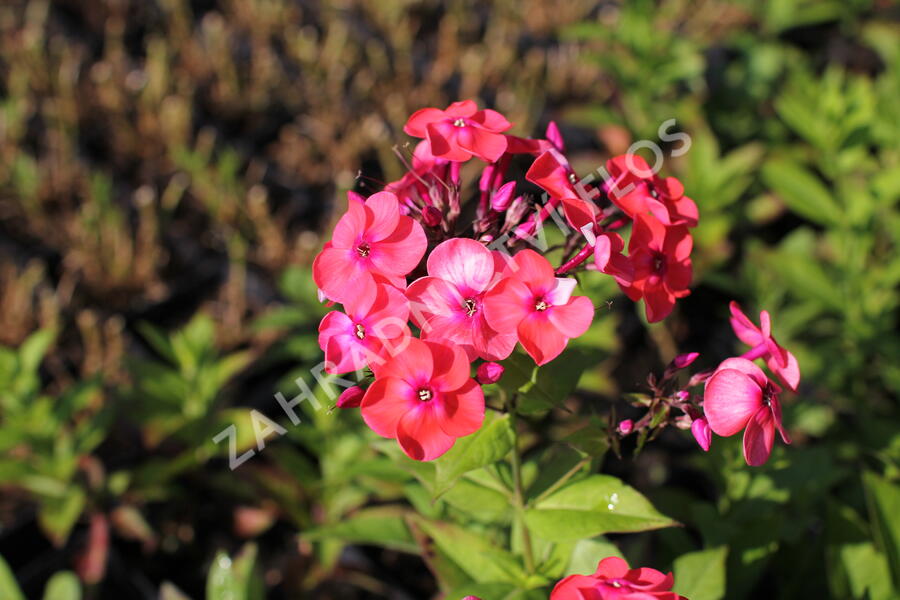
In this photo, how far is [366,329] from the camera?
107 centimetres

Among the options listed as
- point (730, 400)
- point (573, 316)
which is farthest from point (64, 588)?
point (730, 400)

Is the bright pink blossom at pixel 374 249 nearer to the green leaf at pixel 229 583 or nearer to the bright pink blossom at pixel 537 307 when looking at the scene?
the bright pink blossom at pixel 537 307

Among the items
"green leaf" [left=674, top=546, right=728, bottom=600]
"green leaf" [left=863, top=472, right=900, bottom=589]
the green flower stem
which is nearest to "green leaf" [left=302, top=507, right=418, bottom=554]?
the green flower stem

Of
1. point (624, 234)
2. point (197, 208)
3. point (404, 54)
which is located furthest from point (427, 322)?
point (404, 54)

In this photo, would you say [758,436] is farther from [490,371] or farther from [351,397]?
[351,397]

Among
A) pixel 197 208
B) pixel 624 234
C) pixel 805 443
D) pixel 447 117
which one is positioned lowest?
pixel 805 443

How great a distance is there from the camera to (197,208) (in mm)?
3488

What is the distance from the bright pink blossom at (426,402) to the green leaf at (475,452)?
11 cm

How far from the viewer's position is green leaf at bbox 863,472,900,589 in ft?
5.25

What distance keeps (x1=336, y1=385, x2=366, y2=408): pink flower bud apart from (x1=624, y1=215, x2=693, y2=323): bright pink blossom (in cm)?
43

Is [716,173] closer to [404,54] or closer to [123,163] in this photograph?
[404,54]

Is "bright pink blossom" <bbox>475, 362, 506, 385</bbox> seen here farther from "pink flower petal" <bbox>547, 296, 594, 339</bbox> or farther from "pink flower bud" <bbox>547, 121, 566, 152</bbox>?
"pink flower bud" <bbox>547, 121, 566, 152</bbox>

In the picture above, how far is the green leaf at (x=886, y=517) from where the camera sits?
5.25 feet

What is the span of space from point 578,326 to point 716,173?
7.41 feet
